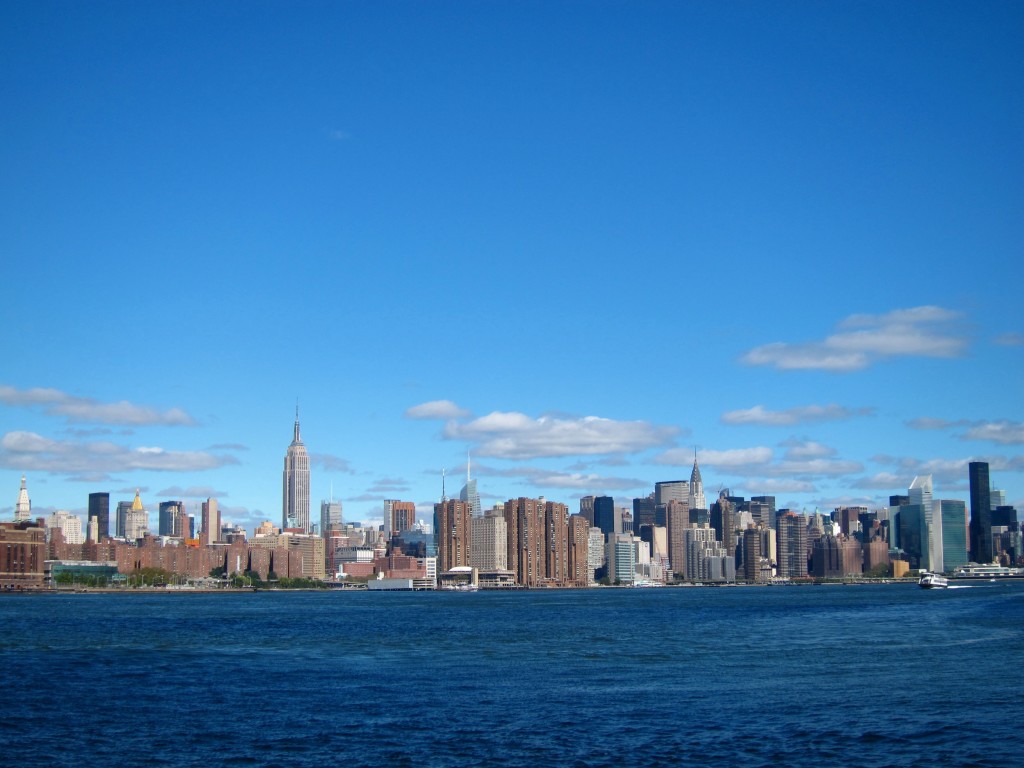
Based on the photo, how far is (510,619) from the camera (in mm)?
110750

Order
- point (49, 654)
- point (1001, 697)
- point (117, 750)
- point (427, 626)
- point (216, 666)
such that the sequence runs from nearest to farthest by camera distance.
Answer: point (117, 750), point (1001, 697), point (216, 666), point (49, 654), point (427, 626)

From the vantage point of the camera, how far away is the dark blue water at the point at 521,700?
105ft

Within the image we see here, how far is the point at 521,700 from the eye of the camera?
138 ft

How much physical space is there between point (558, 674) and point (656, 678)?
4535mm

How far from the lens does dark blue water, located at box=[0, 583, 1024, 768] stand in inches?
1264

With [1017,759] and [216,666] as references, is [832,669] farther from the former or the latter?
[216,666]

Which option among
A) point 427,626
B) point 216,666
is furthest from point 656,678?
point 427,626

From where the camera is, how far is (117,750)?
32969mm

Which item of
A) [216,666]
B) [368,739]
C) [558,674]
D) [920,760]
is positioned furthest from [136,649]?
[920,760]

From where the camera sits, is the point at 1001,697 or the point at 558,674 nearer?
the point at 1001,697

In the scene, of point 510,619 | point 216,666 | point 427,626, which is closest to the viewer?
point 216,666

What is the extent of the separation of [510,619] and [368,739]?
77.6 m

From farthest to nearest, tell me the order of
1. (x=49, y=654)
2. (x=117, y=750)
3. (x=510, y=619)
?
1. (x=510, y=619)
2. (x=49, y=654)
3. (x=117, y=750)

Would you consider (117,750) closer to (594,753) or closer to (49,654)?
(594,753)
